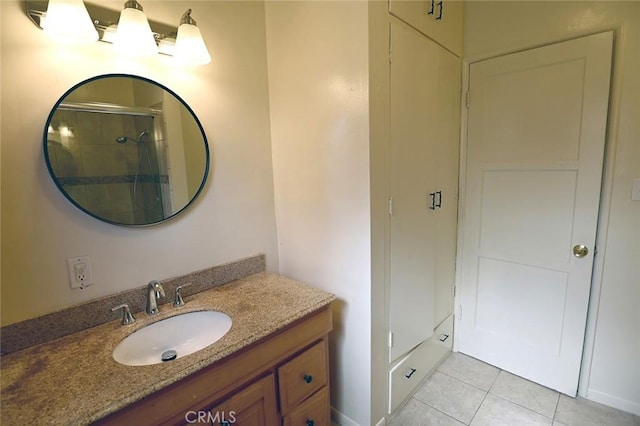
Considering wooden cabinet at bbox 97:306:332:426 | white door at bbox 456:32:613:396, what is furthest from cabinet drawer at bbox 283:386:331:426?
white door at bbox 456:32:613:396

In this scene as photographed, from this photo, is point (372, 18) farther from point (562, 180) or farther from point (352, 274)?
point (562, 180)

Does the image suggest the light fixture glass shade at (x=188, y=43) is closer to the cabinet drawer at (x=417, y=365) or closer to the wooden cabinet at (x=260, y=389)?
the wooden cabinet at (x=260, y=389)

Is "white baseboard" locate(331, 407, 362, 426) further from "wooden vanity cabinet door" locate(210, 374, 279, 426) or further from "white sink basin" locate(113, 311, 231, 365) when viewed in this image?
"white sink basin" locate(113, 311, 231, 365)

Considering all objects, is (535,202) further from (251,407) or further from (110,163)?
(110,163)

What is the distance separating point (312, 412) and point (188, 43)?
5.44 feet

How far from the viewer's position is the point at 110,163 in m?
1.24

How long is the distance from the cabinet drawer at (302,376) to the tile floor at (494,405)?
2.24 feet

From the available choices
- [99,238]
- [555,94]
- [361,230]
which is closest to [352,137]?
[361,230]

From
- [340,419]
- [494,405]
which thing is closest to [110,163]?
[340,419]

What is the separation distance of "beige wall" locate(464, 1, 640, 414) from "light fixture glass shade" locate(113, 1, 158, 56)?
187 cm

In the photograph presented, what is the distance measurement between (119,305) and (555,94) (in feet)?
7.85

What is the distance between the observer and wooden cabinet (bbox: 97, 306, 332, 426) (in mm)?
897

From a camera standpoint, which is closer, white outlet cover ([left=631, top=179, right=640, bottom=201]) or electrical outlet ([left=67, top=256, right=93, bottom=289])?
electrical outlet ([left=67, top=256, right=93, bottom=289])

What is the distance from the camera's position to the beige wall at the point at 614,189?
154cm
